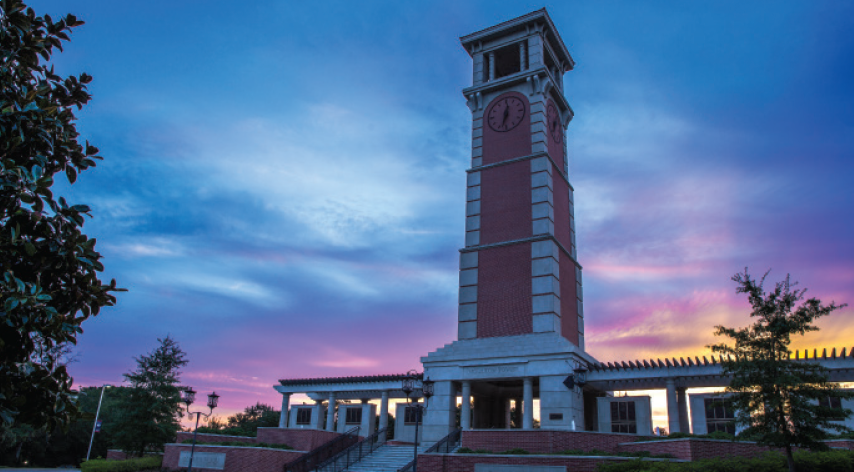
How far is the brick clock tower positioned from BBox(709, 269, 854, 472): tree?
13248 millimetres

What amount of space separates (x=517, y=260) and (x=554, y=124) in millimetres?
12994

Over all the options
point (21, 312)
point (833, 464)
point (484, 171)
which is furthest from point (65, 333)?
point (484, 171)

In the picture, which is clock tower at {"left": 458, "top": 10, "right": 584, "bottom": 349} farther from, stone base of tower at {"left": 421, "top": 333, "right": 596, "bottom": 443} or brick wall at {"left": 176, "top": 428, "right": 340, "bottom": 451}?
brick wall at {"left": 176, "top": 428, "right": 340, "bottom": 451}

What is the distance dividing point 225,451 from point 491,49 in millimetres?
33857

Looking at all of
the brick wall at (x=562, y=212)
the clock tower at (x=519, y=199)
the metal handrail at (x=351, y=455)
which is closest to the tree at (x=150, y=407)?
the metal handrail at (x=351, y=455)

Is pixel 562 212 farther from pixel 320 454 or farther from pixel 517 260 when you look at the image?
pixel 320 454

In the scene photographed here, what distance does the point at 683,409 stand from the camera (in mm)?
33062

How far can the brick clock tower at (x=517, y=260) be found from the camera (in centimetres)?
3372

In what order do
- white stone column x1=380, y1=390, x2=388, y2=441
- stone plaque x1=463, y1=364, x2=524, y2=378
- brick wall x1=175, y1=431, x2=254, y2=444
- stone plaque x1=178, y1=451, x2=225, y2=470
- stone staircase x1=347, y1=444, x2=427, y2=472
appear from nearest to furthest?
stone staircase x1=347, y1=444, x2=427, y2=472, stone plaque x1=178, y1=451, x2=225, y2=470, brick wall x1=175, y1=431, x2=254, y2=444, stone plaque x1=463, y1=364, x2=524, y2=378, white stone column x1=380, y1=390, x2=388, y2=441

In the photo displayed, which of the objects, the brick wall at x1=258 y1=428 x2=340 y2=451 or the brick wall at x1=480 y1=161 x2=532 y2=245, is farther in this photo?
the brick wall at x1=480 y1=161 x2=532 y2=245

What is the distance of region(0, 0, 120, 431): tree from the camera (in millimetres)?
6949

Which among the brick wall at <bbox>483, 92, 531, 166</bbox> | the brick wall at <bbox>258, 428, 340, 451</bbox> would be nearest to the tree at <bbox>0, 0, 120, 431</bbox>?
the brick wall at <bbox>258, 428, 340, 451</bbox>

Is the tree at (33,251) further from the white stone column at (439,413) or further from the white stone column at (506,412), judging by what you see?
the white stone column at (506,412)

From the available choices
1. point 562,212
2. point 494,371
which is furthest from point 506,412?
point 562,212
